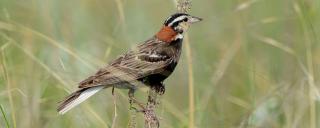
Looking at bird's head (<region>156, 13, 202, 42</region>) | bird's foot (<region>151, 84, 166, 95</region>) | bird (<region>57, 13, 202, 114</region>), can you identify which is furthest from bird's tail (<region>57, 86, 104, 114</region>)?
bird's head (<region>156, 13, 202, 42</region>)

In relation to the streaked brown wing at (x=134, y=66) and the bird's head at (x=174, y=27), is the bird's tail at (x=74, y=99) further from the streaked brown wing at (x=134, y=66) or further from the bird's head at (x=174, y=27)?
the bird's head at (x=174, y=27)

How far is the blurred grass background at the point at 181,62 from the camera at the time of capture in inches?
296

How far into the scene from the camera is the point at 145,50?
25.8ft

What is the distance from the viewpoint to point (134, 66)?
25.2 feet

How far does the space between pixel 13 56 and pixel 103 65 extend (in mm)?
1635

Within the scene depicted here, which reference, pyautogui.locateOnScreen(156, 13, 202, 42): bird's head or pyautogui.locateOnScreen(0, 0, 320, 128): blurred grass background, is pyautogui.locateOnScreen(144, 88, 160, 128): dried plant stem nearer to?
pyautogui.locateOnScreen(0, 0, 320, 128): blurred grass background

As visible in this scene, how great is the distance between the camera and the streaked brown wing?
24.0ft

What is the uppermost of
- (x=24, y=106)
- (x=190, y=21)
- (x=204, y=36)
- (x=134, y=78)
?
(x=204, y=36)

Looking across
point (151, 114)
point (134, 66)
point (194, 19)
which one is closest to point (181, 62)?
point (134, 66)

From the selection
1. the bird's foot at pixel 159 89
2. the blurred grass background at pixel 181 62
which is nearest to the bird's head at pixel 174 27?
the blurred grass background at pixel 181 62

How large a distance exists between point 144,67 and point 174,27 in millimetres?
324

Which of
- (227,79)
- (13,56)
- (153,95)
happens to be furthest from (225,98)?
(153,95)

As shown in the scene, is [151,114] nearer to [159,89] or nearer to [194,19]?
[159,89]

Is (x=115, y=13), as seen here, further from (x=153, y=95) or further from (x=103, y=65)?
(x=153, y=95)
